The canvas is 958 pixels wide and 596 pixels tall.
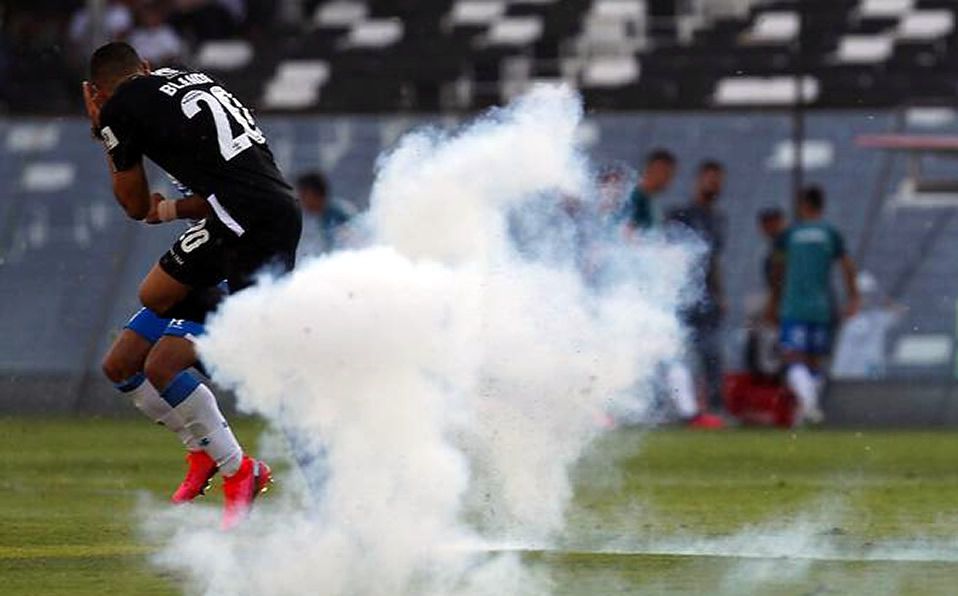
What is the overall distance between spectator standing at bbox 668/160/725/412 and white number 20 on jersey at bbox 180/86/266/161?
9588 mm

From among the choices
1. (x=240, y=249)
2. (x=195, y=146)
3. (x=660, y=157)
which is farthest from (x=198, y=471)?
(x=660, y=157)

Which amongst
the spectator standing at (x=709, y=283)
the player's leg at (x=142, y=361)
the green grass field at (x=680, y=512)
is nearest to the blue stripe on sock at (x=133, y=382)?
the player's leg at (x=142, y=361)

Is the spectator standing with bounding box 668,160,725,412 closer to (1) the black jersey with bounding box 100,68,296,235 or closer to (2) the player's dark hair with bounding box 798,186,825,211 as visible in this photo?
(2) the player's dark hair with bounding box 798,186,825,211

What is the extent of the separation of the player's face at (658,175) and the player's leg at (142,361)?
8.56m

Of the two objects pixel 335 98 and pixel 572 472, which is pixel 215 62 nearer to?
pixel 335 98

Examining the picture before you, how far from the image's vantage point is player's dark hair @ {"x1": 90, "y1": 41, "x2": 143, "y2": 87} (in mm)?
10102

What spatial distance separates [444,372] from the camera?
26.7 feet

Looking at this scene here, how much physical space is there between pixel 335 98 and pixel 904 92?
18.3 ft

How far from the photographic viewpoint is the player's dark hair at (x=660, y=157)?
19.3 metres

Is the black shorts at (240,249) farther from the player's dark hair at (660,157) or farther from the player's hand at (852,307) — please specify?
the player's hand at (852,307)

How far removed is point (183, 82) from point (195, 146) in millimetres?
332

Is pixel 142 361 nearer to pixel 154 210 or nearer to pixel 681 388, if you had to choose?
pixel 154 210

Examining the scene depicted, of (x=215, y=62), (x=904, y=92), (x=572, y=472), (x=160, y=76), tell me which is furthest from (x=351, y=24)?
(x=160, y=76)

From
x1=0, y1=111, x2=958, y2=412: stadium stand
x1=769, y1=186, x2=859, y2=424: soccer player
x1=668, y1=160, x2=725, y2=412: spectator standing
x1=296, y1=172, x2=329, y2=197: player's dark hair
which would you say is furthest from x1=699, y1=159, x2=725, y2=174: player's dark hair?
x1=296, y1=172, x2=329, y2=197: player's dark hair
